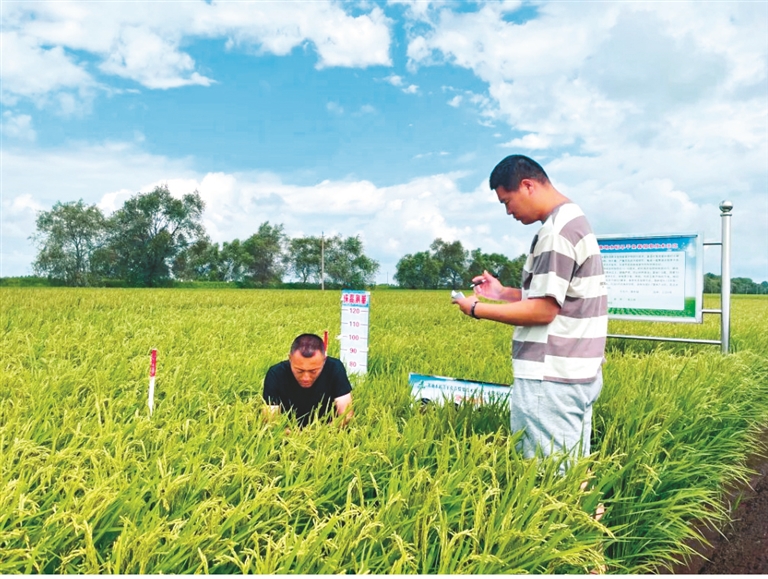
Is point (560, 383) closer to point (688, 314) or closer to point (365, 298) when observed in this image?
point (365, 298)

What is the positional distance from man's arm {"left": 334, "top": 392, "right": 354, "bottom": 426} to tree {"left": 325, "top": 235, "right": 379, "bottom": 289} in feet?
193

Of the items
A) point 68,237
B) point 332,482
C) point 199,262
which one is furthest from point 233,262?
point 332,482

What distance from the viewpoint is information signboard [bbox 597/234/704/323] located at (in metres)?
7.81

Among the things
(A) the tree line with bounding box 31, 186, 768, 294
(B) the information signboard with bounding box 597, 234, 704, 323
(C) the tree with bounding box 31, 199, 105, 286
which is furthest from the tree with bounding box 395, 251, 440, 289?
(B) the information signboard with bounding box 597, 234, 704, 323

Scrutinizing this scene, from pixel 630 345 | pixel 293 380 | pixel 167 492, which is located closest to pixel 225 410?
pixel 293 380

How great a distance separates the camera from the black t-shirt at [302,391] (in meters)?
3.83

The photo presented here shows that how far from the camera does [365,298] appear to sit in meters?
5.59

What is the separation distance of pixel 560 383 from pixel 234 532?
61.6 inches

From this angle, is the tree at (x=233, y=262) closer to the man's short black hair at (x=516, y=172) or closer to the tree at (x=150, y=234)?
the tree at (x=150, y=234)

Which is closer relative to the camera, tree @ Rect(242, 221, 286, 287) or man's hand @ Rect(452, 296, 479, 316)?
man's hand @ Rect(452, 296, 479, 316)

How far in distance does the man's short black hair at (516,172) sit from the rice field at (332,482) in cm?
126

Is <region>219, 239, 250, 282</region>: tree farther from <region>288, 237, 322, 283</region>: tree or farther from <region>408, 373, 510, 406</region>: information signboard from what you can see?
<region>408, 373, 510, 406</region>: information signboard

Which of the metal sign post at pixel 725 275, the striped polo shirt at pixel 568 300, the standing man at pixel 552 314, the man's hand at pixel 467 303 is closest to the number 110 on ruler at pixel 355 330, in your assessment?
the man's hand at pixel 467 303

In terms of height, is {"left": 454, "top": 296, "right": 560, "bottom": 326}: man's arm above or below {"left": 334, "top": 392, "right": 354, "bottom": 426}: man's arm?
above
